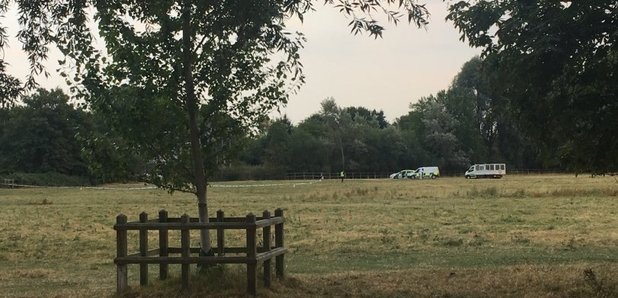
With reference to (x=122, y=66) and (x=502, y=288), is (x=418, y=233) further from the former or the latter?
(x=122, y=66)

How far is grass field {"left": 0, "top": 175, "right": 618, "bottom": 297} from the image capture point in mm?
10828

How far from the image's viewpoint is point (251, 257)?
9820mm

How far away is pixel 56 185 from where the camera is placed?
93188 mm

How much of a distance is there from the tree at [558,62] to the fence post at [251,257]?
13.4 feet

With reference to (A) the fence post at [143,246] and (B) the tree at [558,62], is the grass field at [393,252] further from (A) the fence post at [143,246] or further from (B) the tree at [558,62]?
(B) the tree at [558,62]

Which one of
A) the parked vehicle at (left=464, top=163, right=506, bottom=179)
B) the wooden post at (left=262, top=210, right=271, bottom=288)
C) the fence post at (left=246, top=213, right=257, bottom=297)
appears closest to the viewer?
the fence post at (left=246, top=213, right=257, bottom=297)

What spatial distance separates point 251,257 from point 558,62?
5037 millimetres

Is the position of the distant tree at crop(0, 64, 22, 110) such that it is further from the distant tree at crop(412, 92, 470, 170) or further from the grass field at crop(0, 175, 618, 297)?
the distant tree at crop(412, 92, 470, 170)

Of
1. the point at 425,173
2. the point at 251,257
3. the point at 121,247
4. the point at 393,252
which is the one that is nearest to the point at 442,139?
the point at 425,173

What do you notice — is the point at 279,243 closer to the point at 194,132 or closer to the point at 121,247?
the point at 194,132

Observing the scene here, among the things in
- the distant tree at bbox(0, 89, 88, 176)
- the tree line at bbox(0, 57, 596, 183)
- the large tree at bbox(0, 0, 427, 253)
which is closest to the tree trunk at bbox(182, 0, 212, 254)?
the large tree at bbox(0, 0, 427, 253)

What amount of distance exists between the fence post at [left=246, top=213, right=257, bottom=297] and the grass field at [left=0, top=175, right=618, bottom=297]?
0.71ft

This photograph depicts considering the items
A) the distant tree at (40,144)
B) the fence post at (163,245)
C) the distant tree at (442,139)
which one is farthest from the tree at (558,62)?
the distant tree at (442,139)

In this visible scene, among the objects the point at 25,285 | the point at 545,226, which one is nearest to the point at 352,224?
the point at 545,226
